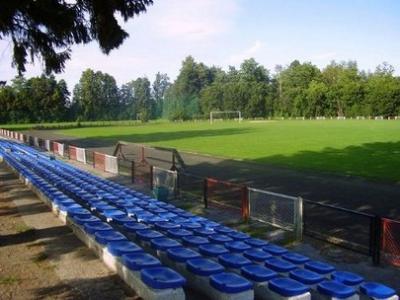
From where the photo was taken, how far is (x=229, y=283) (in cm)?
615

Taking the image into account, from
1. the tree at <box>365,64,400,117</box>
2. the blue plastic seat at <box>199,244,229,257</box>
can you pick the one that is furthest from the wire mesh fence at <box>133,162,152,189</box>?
the tree at <box>365,64,400,117</box>

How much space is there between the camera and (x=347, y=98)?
11094cm

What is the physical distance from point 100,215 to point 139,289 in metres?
5.30

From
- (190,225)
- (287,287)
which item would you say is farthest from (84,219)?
(287,287)

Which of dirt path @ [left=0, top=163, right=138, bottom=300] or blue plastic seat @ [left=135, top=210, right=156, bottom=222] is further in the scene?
blue plastic seat @ [left=135, top=210, right=156, bottom=222]

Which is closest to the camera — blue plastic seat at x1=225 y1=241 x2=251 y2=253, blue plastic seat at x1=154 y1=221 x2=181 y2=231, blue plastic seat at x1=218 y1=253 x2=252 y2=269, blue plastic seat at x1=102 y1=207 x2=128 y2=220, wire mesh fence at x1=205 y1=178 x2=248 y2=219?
blue plastic seat at x1=218 y1=253 x2=252 y2=269

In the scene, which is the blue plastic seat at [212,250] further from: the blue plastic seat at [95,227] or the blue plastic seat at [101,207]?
the blue plastic seat at [101,207]

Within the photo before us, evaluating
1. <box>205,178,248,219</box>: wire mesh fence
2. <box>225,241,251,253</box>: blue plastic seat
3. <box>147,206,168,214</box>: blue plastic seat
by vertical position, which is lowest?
<box>205,178,248,219</box>: wire mesh fence

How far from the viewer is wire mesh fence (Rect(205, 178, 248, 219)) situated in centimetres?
1302

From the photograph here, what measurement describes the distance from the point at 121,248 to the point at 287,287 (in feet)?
9.92

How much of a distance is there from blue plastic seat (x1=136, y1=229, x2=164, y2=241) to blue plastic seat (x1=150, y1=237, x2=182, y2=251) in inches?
9.6

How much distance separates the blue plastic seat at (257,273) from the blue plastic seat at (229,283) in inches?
11.0

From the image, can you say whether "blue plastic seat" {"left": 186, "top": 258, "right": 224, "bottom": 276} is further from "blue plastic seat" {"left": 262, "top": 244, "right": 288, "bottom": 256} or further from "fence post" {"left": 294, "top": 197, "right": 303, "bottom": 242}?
"fence post" {"left": 294, "top": 197, "right": 303, "bottom": 242}

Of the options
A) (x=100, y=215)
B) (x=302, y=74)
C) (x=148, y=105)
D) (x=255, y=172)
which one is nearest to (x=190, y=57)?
(x=148, y=105)
